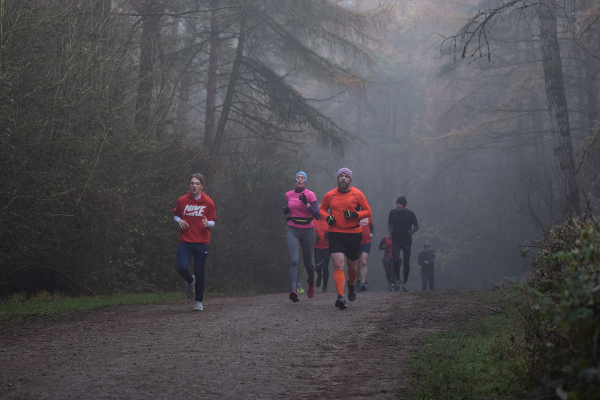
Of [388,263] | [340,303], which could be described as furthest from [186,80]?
[340,303]

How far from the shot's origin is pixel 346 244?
9961 millimetres

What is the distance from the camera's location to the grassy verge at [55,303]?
8942 millimetres

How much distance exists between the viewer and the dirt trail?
14.9 feet

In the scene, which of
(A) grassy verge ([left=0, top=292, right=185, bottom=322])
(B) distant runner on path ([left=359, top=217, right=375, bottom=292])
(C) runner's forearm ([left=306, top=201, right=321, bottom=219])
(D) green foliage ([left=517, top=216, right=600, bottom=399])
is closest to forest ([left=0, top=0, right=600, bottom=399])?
(D) green foliage ([left=517, top=216, right=600, bottom=399])

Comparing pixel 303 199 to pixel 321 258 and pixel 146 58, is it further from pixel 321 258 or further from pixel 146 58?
pixel 146 58

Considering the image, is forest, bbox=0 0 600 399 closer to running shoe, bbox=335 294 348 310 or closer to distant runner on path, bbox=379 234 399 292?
distant runner on path, bbox=379 234 399 292

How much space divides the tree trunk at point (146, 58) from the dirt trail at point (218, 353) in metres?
5.75

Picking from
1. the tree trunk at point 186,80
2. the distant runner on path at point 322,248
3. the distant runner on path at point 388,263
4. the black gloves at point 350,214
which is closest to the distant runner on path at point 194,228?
the black gloves at point 350,214

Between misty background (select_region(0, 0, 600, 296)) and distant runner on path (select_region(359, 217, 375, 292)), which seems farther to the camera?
distant runner on path (select_region(359, 217, 375, 292))

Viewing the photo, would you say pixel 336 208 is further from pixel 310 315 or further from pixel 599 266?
pixel 599 266

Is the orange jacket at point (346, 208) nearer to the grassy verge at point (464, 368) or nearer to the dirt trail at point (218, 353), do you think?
the dirt trail at point (218, 353)

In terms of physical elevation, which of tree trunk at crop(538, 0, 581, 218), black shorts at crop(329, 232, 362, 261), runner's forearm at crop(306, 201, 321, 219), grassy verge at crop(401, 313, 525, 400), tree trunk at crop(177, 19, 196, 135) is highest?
tree trunk at crop(177, 19, 196, 135)

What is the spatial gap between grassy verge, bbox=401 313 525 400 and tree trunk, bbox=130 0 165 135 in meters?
9.20

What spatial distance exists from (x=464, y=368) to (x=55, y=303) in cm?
766
